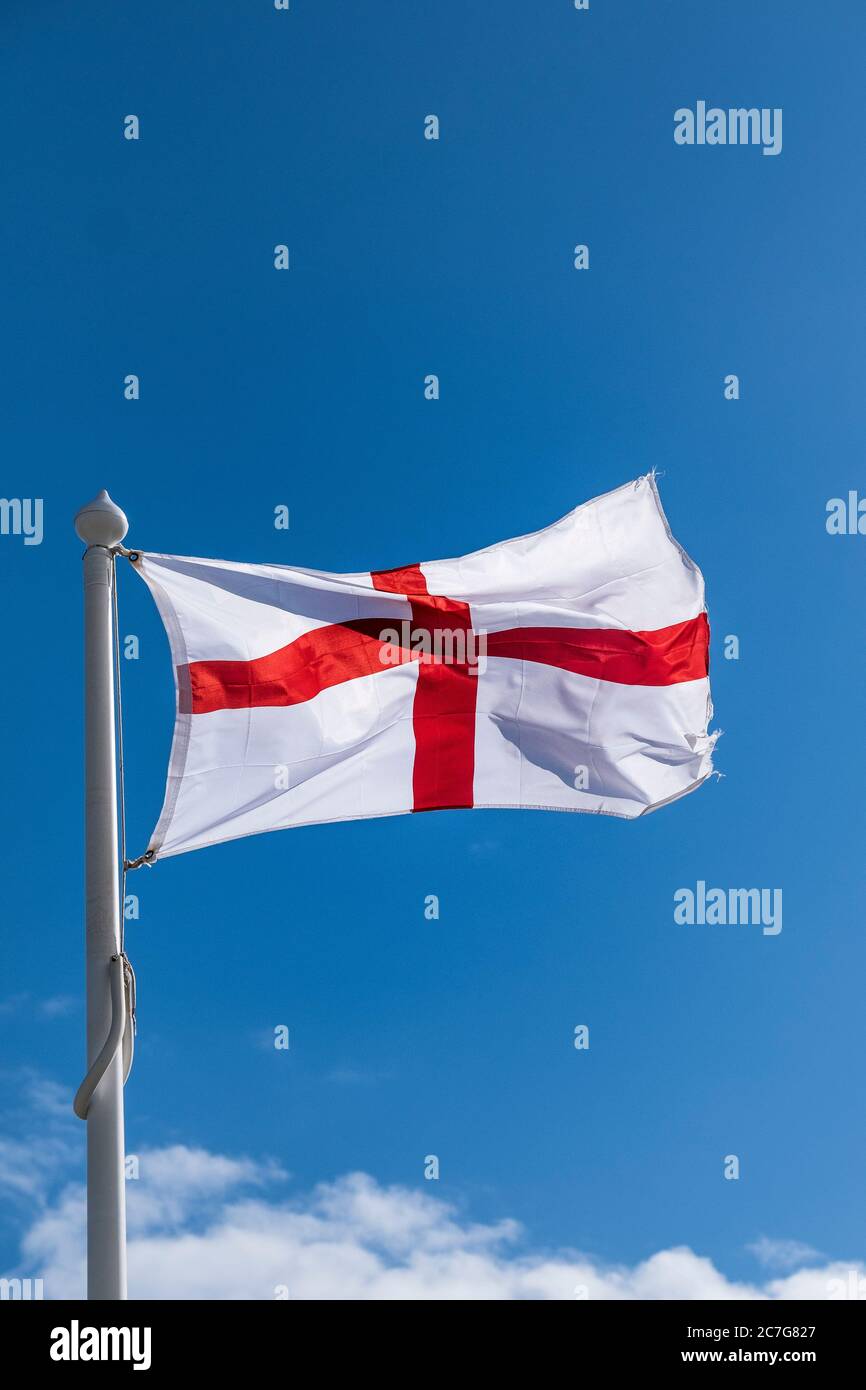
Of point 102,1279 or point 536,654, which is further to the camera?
point 536,654

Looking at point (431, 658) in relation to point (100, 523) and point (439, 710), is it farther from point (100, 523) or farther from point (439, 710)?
point (100, 523)

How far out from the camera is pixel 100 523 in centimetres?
1137

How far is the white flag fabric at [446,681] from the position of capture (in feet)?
40.1

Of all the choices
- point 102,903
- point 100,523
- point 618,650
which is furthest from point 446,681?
point 102,903

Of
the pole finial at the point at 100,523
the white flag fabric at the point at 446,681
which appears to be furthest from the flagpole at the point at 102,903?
the white flag fabric at the point at 446,681

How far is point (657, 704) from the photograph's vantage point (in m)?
15.0

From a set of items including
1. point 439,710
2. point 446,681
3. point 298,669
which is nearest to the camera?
point 298,669

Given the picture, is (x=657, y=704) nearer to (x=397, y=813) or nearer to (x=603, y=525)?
(x=603, y=525)

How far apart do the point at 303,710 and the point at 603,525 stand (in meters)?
4.28

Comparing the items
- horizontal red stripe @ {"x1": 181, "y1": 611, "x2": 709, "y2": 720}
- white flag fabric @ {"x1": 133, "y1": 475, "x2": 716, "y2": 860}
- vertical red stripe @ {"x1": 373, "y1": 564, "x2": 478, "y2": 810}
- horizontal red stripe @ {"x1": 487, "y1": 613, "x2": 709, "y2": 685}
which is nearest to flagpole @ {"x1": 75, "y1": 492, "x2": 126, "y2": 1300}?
white flag fabric @ {"x1": 133, "y1": 475, "x2": 716, "y2": 860}

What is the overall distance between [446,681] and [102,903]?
4733 millimetres

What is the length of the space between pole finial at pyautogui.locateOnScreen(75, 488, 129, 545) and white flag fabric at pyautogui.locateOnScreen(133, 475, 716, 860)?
2.23ft
